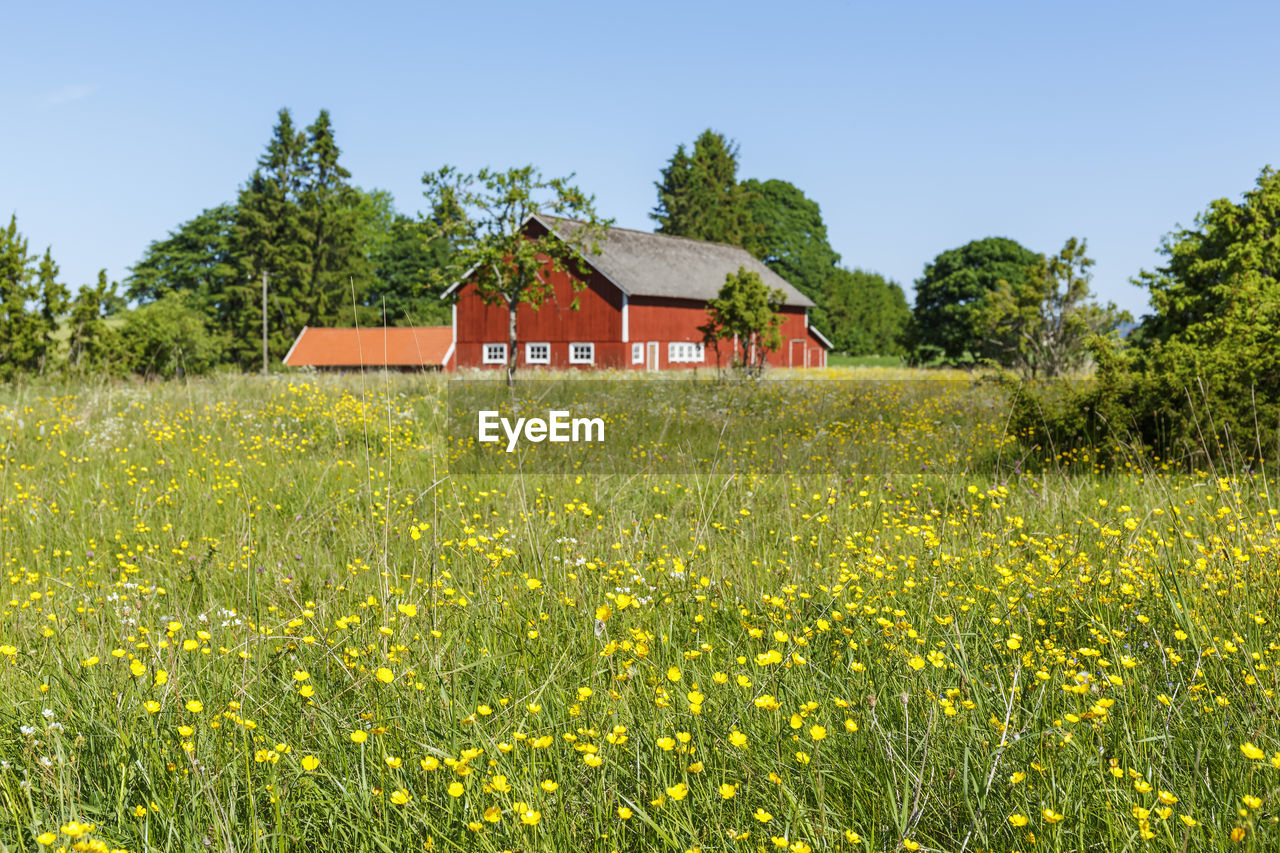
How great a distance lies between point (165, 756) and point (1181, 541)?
4189 mm

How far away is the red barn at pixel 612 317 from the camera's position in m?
37.1

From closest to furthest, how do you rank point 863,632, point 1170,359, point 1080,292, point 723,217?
point 863,632, point 1170,359, point 1080,292, point 723,217

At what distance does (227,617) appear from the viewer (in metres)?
3.22

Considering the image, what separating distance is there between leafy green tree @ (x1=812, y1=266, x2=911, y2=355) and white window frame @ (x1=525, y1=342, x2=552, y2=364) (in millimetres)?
35406

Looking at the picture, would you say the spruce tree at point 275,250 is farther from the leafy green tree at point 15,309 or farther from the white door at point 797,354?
the leafy green tree at point 15,309

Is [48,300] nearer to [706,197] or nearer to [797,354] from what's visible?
[797,354]

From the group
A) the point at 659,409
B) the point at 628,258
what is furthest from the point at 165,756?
the point at 628,258

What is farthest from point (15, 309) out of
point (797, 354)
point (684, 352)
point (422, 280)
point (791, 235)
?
point (791, 235)

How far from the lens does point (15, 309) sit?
14766 mm

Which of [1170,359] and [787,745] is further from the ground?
[1170,359]

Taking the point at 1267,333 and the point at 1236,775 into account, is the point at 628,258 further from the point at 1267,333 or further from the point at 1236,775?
the point at 1236,775

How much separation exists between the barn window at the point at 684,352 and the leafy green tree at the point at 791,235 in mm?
30320

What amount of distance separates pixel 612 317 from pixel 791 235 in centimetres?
3907

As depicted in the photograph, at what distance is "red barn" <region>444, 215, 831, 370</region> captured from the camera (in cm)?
3706
